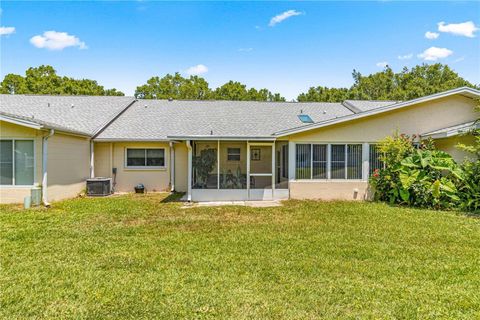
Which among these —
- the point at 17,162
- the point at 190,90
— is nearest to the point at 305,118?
the point at 17,162

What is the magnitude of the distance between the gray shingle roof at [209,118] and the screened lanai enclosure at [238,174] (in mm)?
1043

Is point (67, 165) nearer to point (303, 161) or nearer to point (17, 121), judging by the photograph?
point (17, 121)

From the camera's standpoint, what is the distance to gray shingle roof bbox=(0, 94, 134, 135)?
14328 mm

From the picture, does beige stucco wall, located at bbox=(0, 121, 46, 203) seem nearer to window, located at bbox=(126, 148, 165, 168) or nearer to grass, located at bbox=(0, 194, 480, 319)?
grass, located at bbox=(0, 194, 480, 319)

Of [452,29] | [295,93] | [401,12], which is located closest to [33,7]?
[401,12]

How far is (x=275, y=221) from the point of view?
8055 mm

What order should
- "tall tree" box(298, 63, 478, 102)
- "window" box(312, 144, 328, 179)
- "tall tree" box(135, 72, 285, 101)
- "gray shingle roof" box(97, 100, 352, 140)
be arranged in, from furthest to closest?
"tall tree" box(135, 72, 285, 101)
"tall tree" box(298, 63, 478, 102)
"gray shingle roof" box(97, 100, 352, 140)
"window" box(312, 144, 328, 179)

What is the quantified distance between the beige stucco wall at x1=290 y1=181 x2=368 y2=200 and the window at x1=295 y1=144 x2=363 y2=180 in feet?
0.77

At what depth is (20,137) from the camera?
10242 mm

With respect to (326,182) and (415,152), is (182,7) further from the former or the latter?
(415,152)

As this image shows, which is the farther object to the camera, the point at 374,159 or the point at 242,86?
the point at 242,86

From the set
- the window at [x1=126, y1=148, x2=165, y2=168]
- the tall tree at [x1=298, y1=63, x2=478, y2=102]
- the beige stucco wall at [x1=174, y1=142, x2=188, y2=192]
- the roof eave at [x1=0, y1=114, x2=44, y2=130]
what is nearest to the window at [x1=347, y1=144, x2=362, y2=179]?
the beige stucco wall at [x1=174, y1=142, x2=188, y2=192]

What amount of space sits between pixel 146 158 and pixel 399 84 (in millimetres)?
34755

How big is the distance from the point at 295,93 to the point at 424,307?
4224 centimetres
